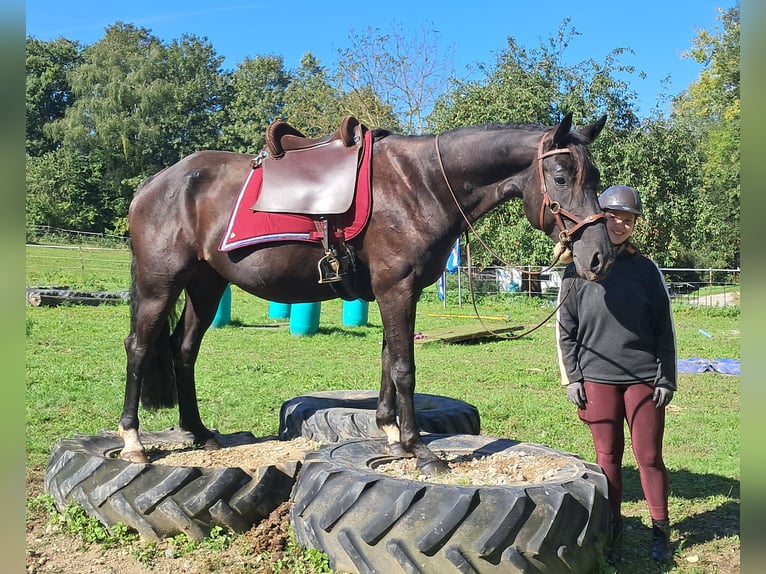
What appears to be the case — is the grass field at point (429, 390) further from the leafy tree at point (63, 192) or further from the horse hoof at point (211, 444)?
the leafy tree at point (63, 192)

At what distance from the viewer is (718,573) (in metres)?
3.40

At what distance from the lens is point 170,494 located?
11.8ft

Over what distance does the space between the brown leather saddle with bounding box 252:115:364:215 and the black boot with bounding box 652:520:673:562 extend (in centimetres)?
248

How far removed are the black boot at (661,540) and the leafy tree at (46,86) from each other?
4491 centimetres

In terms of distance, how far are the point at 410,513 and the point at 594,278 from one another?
55.9 inches

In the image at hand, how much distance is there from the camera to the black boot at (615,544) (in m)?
3.48

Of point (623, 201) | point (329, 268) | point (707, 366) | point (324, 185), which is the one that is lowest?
point (707, 366)

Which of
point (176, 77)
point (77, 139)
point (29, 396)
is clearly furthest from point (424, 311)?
point (176, 77)

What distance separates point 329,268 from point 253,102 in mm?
46376

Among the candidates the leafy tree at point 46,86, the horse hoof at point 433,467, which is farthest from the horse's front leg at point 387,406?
the leafy tree at point 46,86

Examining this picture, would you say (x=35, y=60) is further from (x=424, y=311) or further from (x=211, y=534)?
(x=211, y=534)

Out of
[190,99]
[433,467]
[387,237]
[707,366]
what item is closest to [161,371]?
[387,237]

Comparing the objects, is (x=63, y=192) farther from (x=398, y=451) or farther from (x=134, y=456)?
(x=398, y=451)

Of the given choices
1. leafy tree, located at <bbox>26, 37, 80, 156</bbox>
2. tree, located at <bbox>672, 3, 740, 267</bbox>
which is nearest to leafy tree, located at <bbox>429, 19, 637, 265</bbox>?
tree, located at <bbox>672, 3, 740, 267</bbox>
